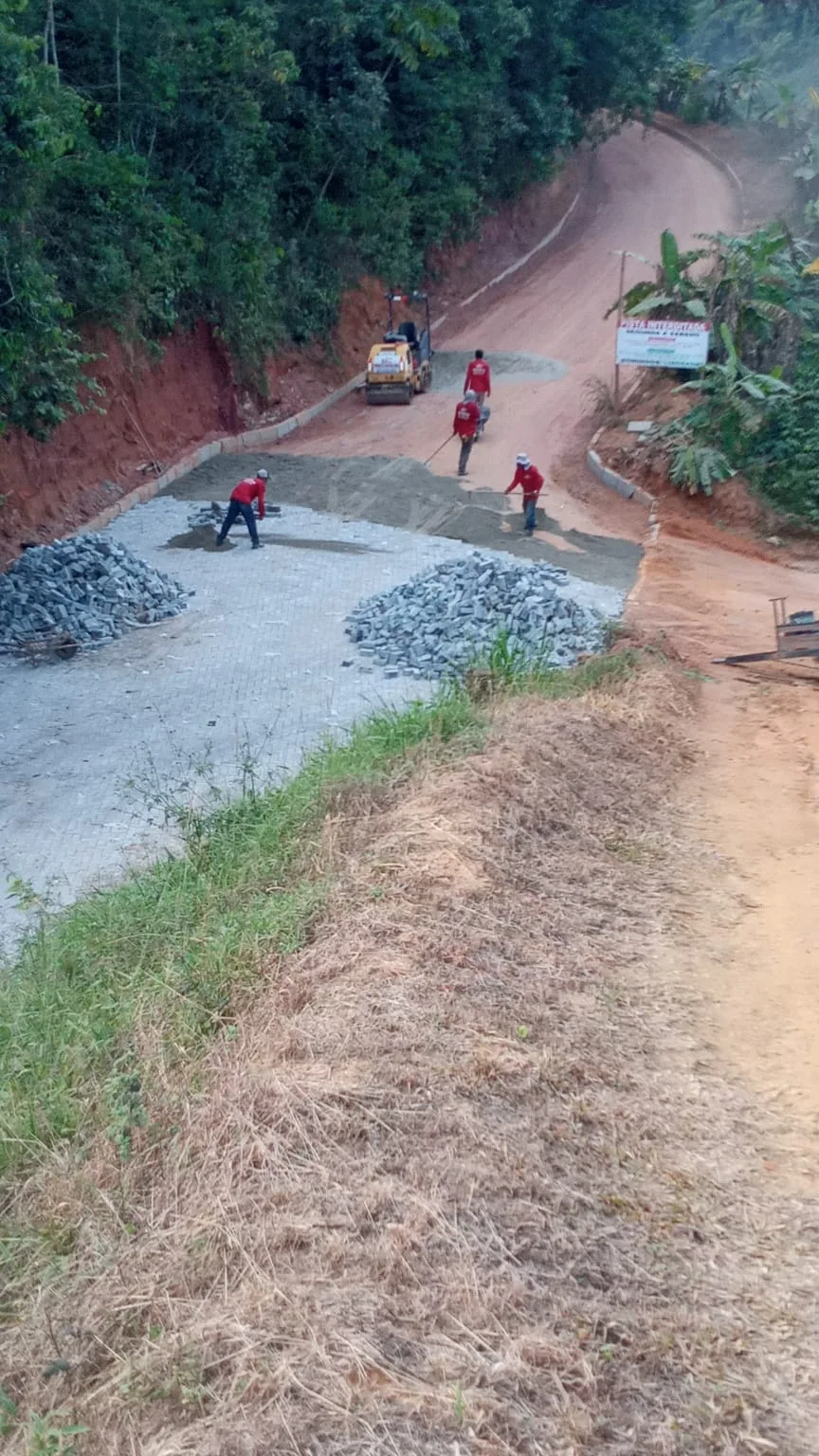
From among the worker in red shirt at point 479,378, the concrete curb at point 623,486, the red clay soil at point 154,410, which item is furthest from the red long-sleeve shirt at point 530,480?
the red clay soil at point 154,410

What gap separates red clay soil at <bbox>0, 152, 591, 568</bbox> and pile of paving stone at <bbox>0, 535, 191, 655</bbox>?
1.44 m

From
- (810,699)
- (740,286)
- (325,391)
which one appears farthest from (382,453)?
(810,699)

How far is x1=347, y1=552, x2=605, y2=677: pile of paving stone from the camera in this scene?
13.6 m

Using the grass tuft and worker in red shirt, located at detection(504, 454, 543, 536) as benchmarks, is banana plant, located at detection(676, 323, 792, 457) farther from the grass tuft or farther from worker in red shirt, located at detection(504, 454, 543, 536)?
the grass tuft

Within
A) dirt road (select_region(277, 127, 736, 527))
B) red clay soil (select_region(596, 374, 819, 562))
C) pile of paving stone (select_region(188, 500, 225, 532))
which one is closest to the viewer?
pile of paving stone (select_region(188, 500, 225, 532))

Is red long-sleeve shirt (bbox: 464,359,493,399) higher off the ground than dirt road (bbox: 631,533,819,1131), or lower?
higher

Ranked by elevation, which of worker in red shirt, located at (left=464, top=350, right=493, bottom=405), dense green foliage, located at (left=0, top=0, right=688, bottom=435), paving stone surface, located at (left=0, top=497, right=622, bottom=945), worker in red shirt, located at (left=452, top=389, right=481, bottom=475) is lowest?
paving stone surface, located at (left=0, top=497, right=622, bottom=945)

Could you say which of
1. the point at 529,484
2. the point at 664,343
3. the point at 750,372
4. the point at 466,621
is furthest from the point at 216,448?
the point at 466,621

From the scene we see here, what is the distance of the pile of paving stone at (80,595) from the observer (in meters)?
14.6

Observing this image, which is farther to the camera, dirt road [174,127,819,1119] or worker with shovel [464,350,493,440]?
worker with shovel [464,350,493,440]

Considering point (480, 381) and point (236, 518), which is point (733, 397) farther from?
point (236, 518)

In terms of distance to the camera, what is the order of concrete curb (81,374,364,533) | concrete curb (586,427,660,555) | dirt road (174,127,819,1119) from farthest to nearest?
concrete curb (586,427,660,555) → concrete curb (81,374,364,533) → dirt road (174,127,819,1119)

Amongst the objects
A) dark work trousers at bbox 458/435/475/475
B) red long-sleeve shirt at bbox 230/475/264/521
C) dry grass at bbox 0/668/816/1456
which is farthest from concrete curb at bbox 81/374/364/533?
dry grass at bbox 0/668/816/1456

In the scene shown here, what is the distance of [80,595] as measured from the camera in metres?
15.2
